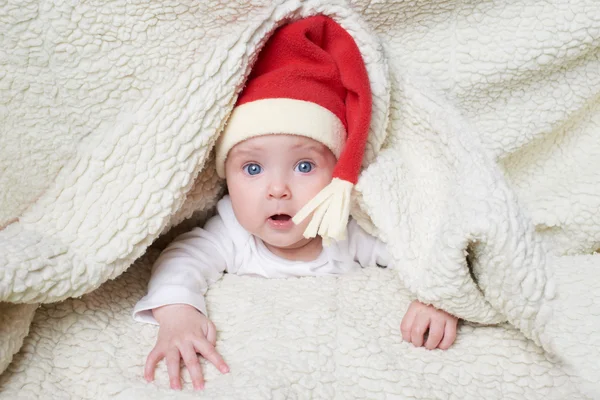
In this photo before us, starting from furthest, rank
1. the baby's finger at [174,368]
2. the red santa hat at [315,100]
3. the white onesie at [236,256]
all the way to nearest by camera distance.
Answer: the white onesie at [236,256], the red santa hat at [315,100], the baby's finger at [174,368]

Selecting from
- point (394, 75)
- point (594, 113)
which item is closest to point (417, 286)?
point (394, 75)

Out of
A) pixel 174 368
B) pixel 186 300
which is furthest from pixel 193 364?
pixel 186 300

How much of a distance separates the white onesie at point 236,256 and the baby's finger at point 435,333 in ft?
0.66

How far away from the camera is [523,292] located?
2.53ft

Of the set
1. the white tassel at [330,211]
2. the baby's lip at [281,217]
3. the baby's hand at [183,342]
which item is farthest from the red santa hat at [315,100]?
the baby's hand at [183,342]

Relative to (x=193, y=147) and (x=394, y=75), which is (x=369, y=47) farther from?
(x=193, y=147)

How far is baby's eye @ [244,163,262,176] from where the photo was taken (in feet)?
3.05

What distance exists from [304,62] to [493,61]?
30 cm

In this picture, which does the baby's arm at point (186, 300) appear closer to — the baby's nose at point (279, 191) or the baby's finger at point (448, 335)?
the baby's nose at point (279, 191)

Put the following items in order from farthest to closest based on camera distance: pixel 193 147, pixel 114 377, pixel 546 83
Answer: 1. pixel 546 83
2. pixel 193 147
3. pixel 114 377

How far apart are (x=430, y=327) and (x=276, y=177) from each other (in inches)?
12.4

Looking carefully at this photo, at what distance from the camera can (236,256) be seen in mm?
1036

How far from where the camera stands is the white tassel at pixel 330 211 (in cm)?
82

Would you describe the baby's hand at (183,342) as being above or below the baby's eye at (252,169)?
below
